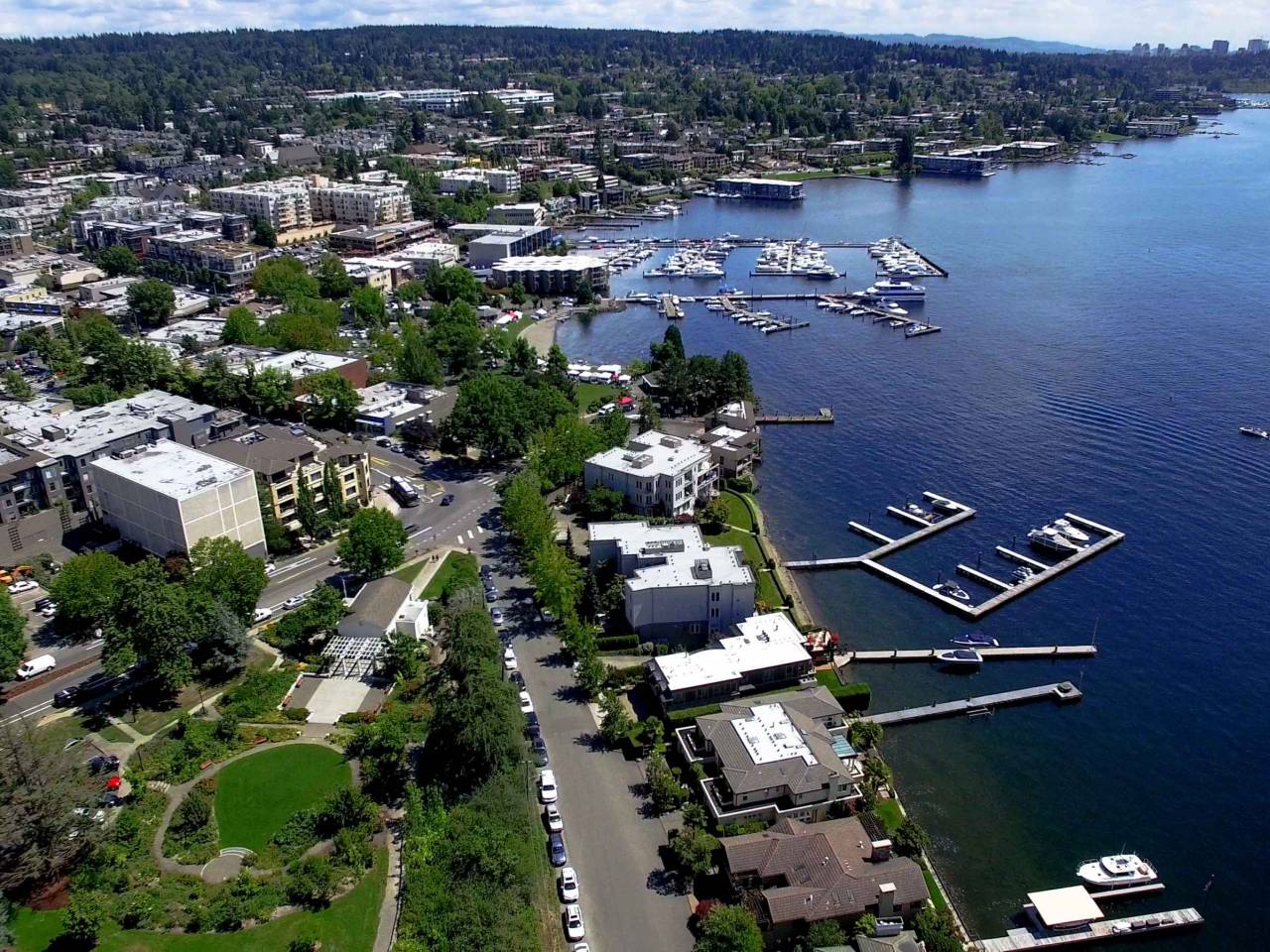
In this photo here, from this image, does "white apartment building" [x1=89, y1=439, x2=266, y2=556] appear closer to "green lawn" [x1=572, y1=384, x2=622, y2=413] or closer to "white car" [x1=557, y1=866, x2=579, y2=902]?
"white car" [x1=557, y1=866, x2=579, y2=902]

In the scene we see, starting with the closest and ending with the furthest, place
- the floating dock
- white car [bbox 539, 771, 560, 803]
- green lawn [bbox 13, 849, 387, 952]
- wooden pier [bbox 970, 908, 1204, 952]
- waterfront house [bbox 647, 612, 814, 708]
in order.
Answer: green lawn [bbox 13, 849, 387, 952]
wooden pier [bbox 970, 908, 1204, 952]
white car [bbox 539, 771, 560, 803]
waterfront house [bbox 647, 612, 814, 708]
the floating dock

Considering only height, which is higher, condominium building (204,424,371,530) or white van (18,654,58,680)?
condominium building (204,424,371,530)

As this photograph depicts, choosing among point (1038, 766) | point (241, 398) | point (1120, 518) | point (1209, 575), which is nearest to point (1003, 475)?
point (1120, 518)

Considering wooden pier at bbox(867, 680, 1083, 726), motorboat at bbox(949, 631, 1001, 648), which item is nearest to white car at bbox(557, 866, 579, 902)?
wooden pier at bbox(867, 680, 1083, 726)

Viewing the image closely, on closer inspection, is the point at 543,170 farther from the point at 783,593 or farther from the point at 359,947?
the point at 359,947

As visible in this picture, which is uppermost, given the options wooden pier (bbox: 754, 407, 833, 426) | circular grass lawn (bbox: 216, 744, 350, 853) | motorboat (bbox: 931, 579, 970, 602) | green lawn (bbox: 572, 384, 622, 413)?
green lawn (bbox: 572, 384, 622, 413)

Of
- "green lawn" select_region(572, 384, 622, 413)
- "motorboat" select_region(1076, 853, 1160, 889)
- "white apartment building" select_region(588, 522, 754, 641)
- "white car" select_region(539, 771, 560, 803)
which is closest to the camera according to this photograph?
"motorboat" select_region(1076, 853, 1160, 889)
